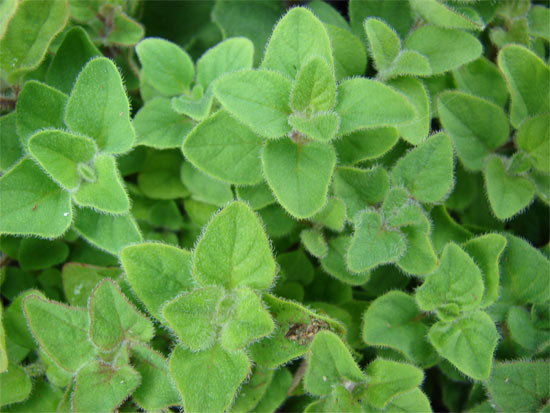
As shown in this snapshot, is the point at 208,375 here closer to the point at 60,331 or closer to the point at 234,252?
the point at 234,252

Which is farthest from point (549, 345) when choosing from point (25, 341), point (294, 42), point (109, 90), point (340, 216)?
point (25, 341)

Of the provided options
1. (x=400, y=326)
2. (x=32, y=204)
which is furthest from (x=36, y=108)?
(x=400, y=326)

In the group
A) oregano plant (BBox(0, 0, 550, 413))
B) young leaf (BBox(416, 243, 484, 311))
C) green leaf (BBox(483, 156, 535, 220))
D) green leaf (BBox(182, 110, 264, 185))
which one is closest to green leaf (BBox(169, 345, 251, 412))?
oregano plant (BBox(0, 0, 550, 413))

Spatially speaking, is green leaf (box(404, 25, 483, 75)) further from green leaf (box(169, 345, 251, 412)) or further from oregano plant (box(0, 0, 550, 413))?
green leaf (box(169, 345, 251, 412))

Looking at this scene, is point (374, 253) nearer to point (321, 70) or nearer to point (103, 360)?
point (321, 70)

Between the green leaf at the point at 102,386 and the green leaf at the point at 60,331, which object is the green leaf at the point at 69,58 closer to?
the green leaf at the point at 60,331

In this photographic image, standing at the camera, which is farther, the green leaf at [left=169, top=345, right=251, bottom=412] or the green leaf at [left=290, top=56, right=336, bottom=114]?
the green leaf at [left=290, top=56, right=336, bottom=114]
